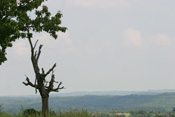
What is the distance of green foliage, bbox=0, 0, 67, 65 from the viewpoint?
79.3 feet

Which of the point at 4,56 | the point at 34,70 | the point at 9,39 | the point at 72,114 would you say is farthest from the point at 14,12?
the point at 72,114

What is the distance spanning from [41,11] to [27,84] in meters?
8.09

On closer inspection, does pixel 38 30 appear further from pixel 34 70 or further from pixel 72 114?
pixel 72 114

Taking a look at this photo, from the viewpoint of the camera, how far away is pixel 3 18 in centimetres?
2517

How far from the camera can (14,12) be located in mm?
25047

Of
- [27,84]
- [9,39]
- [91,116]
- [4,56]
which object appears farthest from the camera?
[4,56]

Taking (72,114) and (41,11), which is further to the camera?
(41,11)

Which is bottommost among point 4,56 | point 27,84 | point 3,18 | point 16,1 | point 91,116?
point 91,116

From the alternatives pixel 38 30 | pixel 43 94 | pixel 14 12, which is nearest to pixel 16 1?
pixel 14 12

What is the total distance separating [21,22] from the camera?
2503cm

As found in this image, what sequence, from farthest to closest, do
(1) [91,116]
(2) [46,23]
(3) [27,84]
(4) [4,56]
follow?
(4) [4,56], (2) [46,23], (3) [27,84], (1) [91,116]

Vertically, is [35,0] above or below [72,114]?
above

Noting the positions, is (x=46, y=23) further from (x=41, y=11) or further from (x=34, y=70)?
(x=34, y=70)

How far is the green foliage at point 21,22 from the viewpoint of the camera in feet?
79.3
